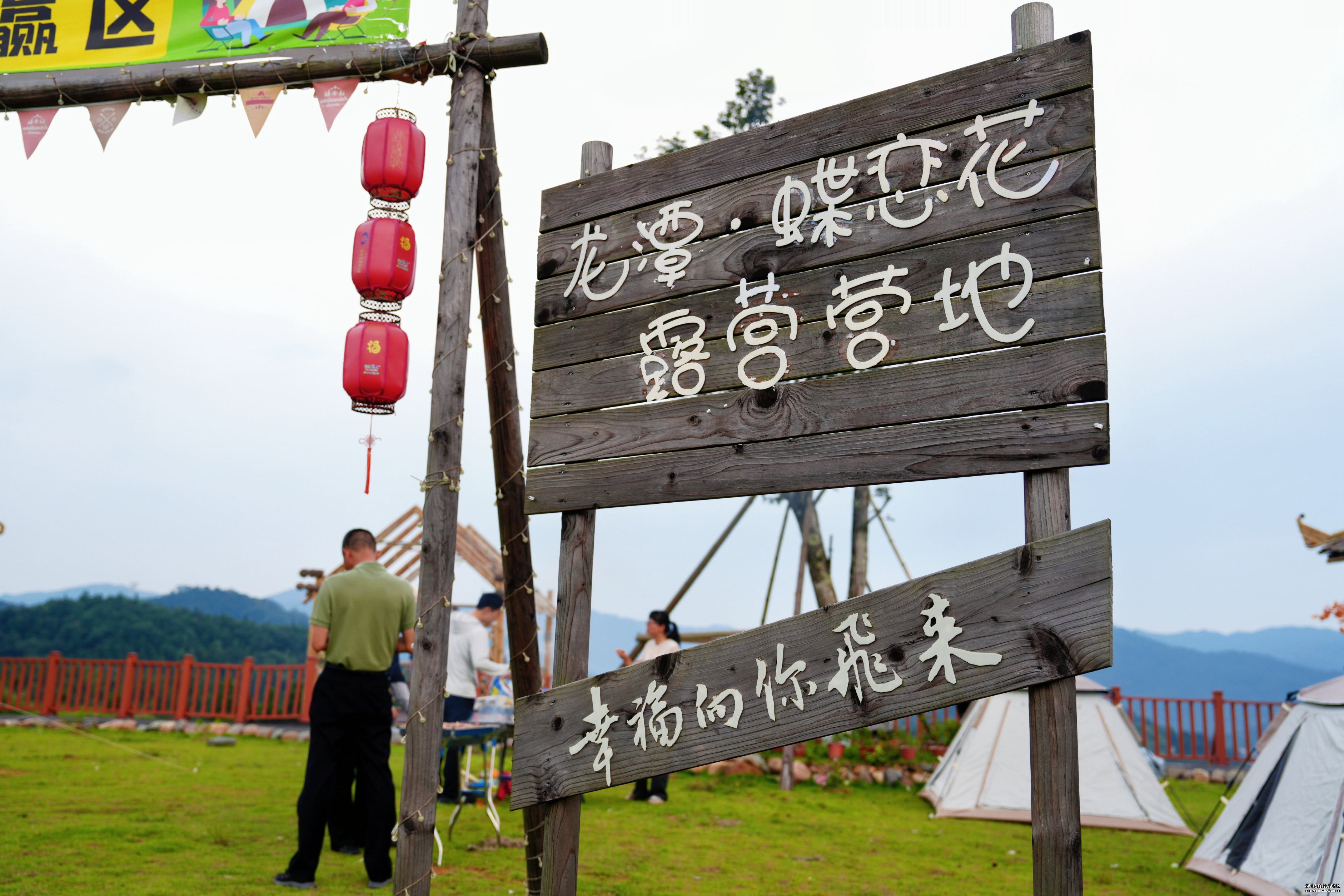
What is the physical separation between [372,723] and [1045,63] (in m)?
4.78

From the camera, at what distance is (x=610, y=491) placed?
306cm

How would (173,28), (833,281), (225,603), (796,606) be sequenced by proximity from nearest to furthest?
(833,281), (173,28), (796,606), (225,603)

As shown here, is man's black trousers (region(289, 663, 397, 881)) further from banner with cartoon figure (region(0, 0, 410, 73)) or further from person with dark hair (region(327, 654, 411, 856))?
banner with cartoon figure (region(0, 0, 410, 73))

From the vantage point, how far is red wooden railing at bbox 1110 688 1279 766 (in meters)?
13.0

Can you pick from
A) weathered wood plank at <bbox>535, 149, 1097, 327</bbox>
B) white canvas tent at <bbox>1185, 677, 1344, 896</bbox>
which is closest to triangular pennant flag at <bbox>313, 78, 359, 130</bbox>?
weathered wood plank at <bbox>535, 149, 1097, 327</bbox>

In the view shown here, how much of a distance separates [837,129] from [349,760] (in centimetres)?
447

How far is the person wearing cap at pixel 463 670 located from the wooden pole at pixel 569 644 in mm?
3793

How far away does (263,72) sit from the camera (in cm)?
459

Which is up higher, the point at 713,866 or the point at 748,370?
the point at 748,370

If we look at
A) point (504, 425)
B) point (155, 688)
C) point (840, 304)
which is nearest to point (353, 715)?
point (504, 425)

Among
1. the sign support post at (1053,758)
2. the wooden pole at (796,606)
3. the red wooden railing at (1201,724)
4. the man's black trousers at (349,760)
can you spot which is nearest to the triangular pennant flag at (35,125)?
the man's black trousers at (349,760)

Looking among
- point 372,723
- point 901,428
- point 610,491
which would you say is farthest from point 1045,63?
point 372,723

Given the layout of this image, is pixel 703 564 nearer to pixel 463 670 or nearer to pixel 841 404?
pixel 463 670

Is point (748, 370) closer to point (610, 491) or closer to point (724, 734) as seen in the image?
point (610, 491)
